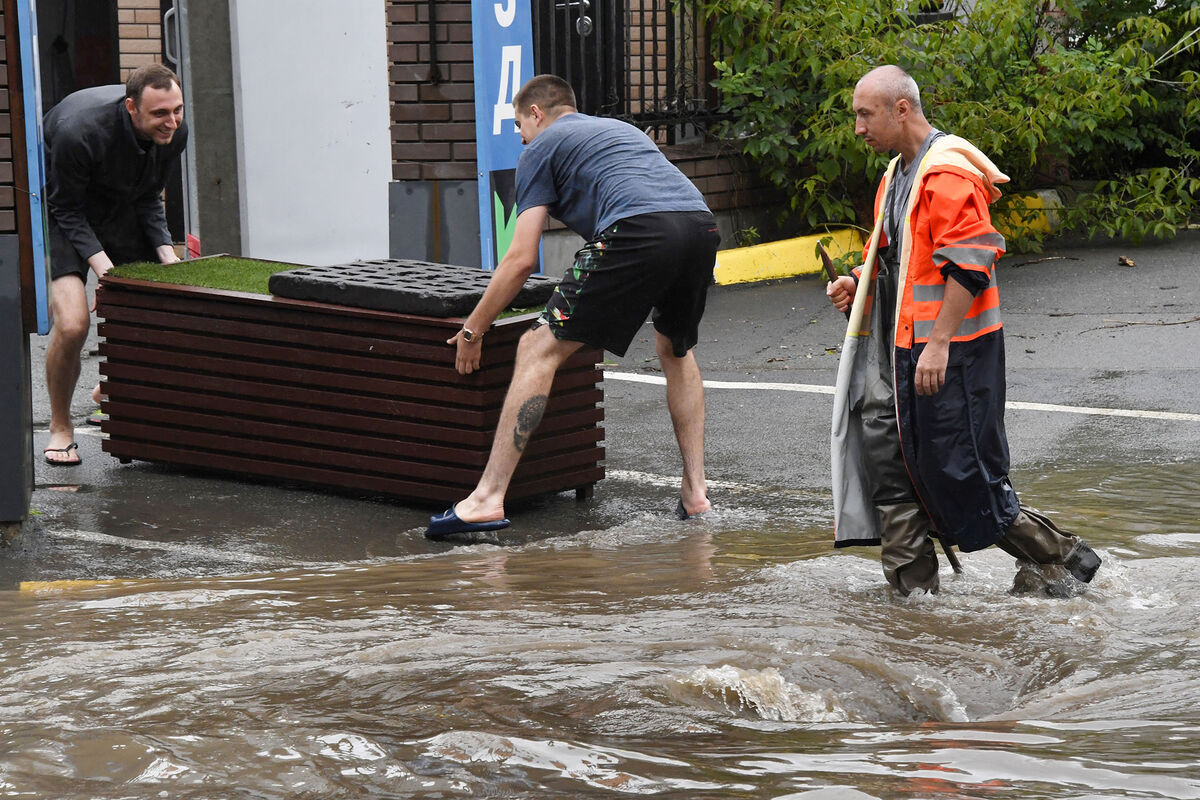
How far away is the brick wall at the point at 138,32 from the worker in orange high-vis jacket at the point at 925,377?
344 inches

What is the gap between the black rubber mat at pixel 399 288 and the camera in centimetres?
611

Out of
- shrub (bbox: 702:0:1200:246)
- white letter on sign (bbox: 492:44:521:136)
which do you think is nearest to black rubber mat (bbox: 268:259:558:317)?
white letter on sign (bbox: 492:44:521:136)

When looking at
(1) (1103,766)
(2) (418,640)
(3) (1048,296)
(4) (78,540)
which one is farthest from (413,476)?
(3) (1048,296)

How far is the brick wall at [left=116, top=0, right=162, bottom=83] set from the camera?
40.1 ft

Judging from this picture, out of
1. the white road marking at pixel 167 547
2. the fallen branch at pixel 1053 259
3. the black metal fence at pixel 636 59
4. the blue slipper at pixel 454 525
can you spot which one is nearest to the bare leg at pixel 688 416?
the blue slipper at pixel 454 525

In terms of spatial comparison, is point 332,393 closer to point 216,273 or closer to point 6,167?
point 216,273

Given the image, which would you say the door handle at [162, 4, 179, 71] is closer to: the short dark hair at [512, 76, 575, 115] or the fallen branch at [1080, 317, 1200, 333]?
the short dark hair at [512, 76, 575, 115]

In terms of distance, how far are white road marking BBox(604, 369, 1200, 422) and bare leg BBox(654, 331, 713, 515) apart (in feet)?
4.62

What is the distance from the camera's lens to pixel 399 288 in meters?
6.25

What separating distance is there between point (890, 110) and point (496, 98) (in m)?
4.24

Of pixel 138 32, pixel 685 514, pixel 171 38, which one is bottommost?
pixel 685 514

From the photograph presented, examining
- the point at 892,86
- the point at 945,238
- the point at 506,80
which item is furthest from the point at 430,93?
the point at 945,238

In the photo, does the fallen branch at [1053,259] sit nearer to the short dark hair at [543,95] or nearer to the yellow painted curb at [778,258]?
the yellow painted curb at [778,258]

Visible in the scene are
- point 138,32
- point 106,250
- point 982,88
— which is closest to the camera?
point 106,250
